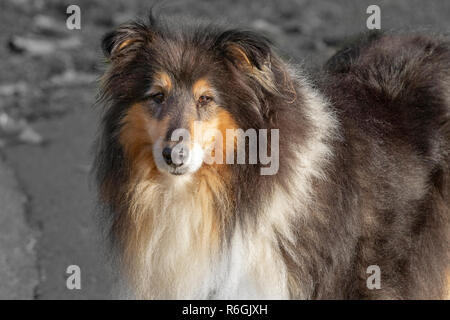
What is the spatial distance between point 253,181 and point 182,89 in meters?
0.64

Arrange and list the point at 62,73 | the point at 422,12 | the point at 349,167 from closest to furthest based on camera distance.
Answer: the point at 349,167 < the point at 62,73 < the point at 422,12

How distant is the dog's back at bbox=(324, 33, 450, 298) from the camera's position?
445 centimetres

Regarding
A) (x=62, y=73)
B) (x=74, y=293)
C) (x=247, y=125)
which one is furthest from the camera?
(x=62, y=73)

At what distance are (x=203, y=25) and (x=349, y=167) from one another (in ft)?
3.89

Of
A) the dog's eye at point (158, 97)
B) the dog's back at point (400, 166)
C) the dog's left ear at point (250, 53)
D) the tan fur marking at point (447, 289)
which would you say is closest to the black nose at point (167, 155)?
the dog's eye at point (158, 97)

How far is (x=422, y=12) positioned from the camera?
12.7 meters

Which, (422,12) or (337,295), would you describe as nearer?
(337,295)

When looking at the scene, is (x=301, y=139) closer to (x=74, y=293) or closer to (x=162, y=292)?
(x=162, y=292)

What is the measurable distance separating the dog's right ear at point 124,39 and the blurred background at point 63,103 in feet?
1.43

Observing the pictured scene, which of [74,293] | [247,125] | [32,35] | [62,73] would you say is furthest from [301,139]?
[32,35]

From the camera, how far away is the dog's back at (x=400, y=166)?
14.6 ft

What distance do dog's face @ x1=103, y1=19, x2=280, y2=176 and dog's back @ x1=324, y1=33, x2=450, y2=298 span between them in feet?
2.23

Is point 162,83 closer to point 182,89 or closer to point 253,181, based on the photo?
point 182,89

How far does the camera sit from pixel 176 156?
3.92 metres
